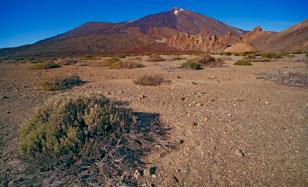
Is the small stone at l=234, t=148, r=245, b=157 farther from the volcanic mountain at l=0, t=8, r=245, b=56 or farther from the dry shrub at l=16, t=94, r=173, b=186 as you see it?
the volcanic mountain at l=0, t=8, r=245, b=56

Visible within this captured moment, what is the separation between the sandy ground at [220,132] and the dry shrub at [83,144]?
278 millimetres

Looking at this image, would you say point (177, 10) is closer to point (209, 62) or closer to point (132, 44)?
point (132, 44)

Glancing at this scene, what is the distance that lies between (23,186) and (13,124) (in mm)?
2176

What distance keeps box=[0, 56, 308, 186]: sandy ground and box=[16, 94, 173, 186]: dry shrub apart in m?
0.28

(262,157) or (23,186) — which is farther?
(262,157)

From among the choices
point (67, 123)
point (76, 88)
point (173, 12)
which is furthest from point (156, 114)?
point (173, 12)

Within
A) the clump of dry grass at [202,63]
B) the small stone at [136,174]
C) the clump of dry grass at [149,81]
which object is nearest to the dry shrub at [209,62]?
the clump of dry grass at [202,63]

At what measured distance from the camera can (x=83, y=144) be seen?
344cm

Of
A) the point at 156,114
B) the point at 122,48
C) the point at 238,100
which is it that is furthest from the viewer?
the point at 122,48

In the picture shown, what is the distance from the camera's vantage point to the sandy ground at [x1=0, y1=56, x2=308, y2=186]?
3257 mm

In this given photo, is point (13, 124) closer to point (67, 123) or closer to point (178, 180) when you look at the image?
point (67, 123)

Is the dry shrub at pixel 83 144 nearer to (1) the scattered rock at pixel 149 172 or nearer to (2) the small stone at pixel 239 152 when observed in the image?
(1) the scattered rock at pixel 149 172

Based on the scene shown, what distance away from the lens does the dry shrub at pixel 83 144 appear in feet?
10.0

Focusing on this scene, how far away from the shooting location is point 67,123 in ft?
12.0
